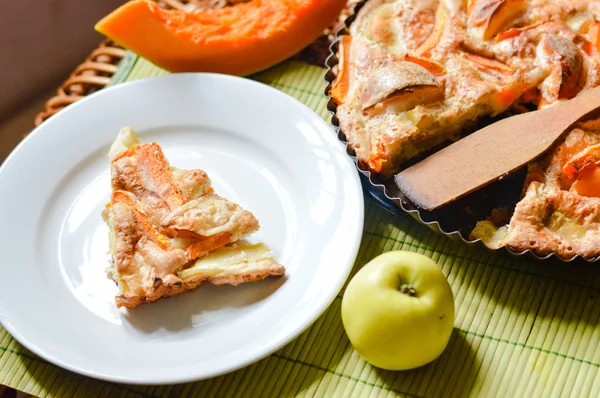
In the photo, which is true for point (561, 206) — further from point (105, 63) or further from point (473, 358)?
point (105, 63)

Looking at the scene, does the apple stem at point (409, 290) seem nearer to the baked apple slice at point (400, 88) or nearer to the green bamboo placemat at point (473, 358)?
the green bamboo placemat at point (473, 358)

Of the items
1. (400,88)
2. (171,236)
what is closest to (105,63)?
(171,236)

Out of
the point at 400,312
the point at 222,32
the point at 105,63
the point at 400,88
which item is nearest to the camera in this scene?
the point at 400,312

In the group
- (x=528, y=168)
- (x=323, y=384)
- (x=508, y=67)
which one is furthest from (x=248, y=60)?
(x=323, y=384)

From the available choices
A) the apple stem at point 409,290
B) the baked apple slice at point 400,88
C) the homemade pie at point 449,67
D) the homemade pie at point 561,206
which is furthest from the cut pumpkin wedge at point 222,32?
the apple stem at point 409,290

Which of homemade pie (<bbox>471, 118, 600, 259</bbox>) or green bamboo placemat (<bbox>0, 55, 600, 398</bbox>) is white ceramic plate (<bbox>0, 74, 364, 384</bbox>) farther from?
homemade pie (<bbox>471, 118, 600, 259</bbox>)

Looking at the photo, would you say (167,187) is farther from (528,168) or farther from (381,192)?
(528,168)

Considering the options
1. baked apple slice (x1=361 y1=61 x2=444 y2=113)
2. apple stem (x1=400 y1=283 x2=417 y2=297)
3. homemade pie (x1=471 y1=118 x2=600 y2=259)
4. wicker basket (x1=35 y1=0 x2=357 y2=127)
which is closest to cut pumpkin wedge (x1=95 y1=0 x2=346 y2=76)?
wicker basket (x1=35 y1=0 x2=357 y2=127)
